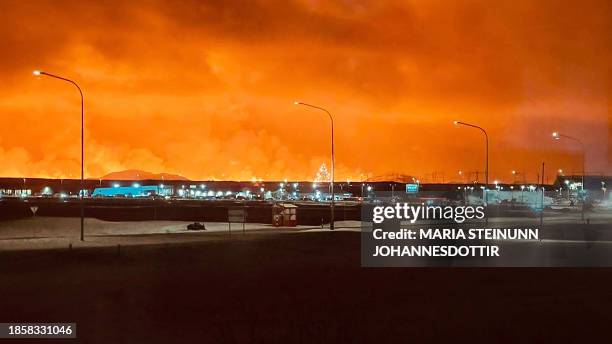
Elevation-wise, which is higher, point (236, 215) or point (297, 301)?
point (236, 215)

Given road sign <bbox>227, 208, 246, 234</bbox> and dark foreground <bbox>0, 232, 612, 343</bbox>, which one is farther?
road sign <bbox>227, 208, 246, 234</bbox>

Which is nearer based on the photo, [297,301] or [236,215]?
[297,301]

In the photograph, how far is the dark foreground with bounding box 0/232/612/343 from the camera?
14.0 metres

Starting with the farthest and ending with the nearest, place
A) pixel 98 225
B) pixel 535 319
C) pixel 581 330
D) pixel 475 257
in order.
→ pixel 98 225 < pixel 475 257 < pixel 535 319 < pixel 581 330

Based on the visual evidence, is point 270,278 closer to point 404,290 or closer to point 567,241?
point 404,290

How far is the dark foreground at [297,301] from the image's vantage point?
14.0 m

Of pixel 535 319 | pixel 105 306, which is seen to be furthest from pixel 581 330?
pixel 105 306

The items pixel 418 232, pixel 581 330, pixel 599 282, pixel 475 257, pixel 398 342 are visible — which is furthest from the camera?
pixel 418 232

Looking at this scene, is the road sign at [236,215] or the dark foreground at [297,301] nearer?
the dark foreground at [297,301]

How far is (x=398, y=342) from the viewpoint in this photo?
43.2 ft

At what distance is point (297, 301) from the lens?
1820cm

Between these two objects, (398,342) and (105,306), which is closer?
(398,342)

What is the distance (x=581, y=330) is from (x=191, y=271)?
1585 cm

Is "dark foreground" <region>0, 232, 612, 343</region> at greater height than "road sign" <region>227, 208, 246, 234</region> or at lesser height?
lesser
